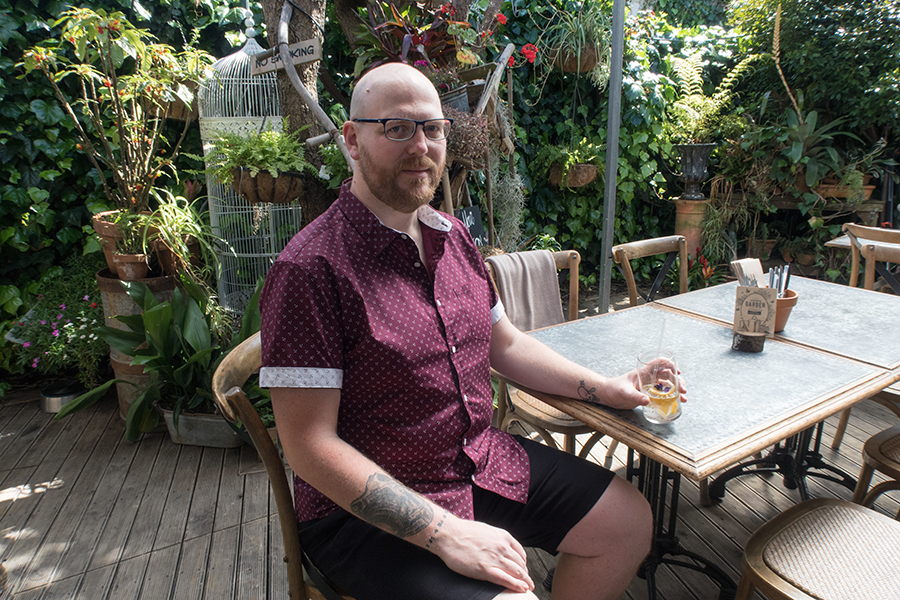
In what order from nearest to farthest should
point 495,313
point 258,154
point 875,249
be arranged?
point 495,313, point 258,154, point 875,249

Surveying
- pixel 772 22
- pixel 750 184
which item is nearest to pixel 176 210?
pixel 750 184

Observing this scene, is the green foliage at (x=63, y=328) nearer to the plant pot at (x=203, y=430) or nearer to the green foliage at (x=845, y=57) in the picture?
the plant pot at (x=203, y=430)

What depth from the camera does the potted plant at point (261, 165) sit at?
2240mm

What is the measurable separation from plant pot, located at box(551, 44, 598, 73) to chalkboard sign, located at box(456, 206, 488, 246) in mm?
2078

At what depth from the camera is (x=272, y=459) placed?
1.12 meters

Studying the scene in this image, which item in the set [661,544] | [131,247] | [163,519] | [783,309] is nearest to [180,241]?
[131,247]

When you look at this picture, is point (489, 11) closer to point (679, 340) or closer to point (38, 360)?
point (679, 340)

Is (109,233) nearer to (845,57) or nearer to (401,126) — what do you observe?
(401,126)

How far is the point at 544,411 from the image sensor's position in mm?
1921

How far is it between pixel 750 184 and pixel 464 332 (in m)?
4.38

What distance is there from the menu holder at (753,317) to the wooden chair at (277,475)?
123cm

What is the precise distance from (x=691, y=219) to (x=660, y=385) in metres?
4.11

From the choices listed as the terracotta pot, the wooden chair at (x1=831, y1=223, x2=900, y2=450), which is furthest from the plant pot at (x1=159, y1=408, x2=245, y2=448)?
the wooden chair at (x1=831, y1=223, x2=900, y2=450)

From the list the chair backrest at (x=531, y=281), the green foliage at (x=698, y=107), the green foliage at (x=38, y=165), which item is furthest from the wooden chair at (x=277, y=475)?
the green foliage at (x=698, y=107)
